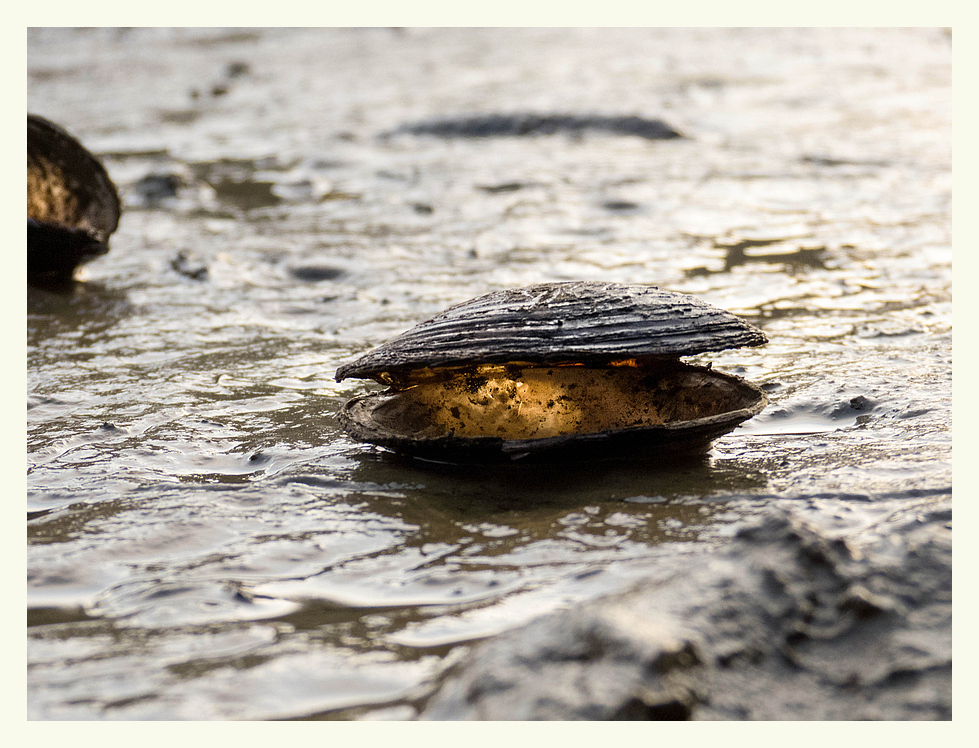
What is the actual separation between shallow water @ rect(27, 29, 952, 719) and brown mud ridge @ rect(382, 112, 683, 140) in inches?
8.4

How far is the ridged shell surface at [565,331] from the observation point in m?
2.86

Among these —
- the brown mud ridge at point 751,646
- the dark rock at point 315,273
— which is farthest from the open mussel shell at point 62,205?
the brown mud ridge at point 751,646

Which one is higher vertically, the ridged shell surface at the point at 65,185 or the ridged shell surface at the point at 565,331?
the ridged shell surface at the point at 65,185

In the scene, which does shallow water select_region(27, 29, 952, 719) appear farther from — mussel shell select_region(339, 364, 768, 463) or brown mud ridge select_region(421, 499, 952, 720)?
brown mud ridge select_region(421, 499, 952, 720)

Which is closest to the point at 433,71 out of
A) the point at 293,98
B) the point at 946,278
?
the point at 293,98

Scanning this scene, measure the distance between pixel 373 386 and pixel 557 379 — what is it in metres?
0.99

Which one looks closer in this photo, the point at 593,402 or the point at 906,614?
the point at 906,614

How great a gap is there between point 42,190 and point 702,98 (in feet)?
26.9

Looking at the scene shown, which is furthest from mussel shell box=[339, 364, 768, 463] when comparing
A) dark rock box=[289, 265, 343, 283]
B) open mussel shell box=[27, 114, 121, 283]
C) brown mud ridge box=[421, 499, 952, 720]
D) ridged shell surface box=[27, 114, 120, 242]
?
ridged shell surface box=[27, 114, 120, 242]

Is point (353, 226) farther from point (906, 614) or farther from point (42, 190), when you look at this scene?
point (906, 614)

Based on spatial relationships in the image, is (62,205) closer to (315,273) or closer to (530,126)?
(315,273)

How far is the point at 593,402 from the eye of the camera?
10.9 ft

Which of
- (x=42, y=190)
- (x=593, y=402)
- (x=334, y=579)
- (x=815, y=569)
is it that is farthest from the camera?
(x=42, y=190)

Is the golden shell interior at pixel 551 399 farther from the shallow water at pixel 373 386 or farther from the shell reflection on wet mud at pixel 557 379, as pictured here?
the shallow water at pixel 373 386
